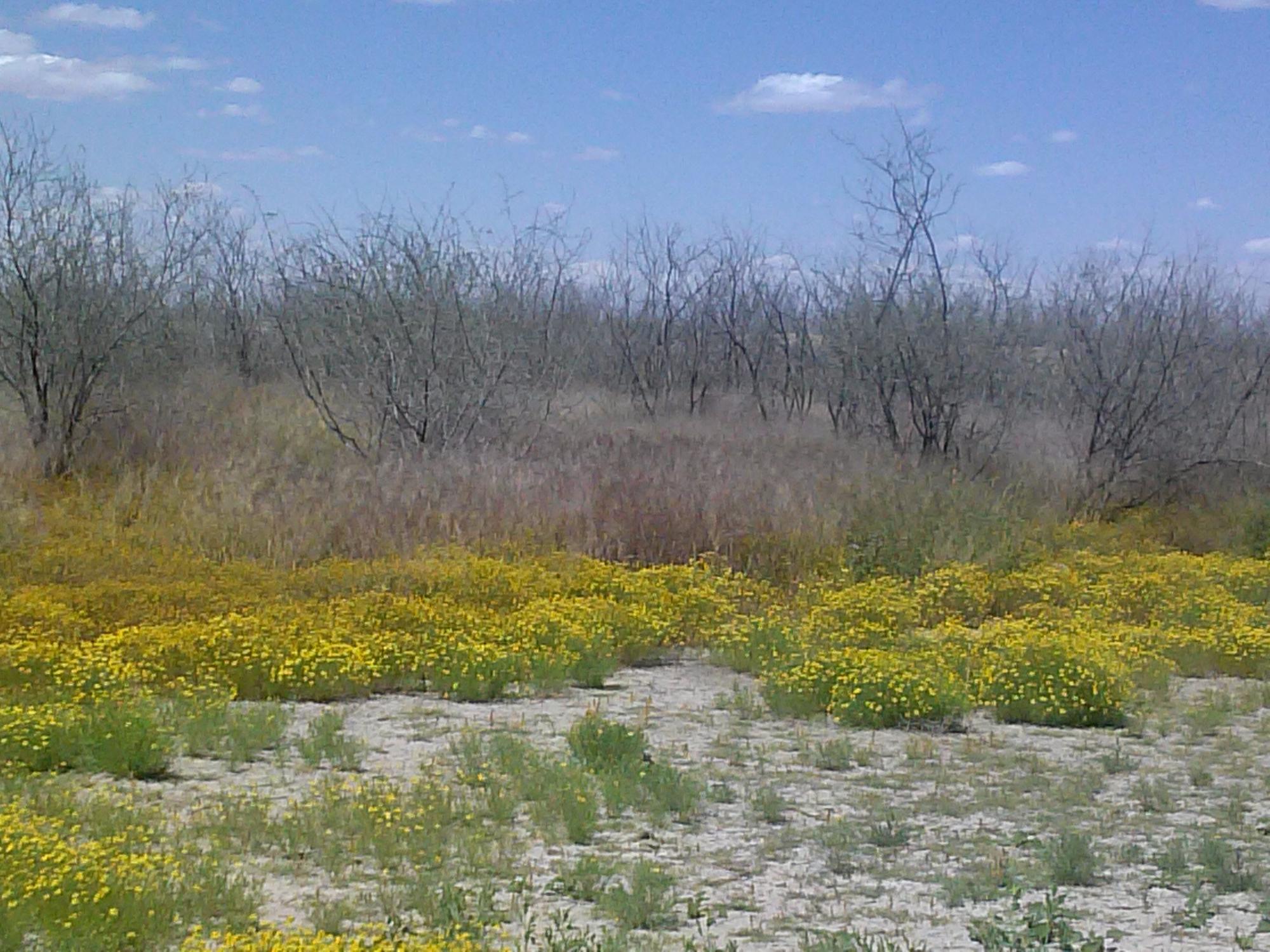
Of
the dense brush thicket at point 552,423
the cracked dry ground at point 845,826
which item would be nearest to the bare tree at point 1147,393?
the dense brush thicket at point 552,423

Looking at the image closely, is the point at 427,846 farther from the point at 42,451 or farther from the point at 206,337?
the point at 206,337

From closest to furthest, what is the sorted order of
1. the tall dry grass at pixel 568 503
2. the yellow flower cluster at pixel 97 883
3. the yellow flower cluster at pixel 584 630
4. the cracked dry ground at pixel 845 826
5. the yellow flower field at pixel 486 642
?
the yellow flower cluster at pixel 97 883 → the cracked dry ground at pixel 845 826 → the yellow flower field at pixel 486 642 → the yellow flower cluster at pixel 584 630 → the tall dry grass at pixel 568 503

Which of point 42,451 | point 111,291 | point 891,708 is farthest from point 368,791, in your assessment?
point 111,291

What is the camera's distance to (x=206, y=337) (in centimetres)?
2805

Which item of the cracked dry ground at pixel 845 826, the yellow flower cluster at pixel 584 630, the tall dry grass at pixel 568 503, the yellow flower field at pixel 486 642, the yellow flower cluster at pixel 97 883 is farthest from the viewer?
the tall dry grass at pixel 568 503

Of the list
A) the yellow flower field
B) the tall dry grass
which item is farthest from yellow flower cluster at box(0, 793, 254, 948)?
the tall dry grass

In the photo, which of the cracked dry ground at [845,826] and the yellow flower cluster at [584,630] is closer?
the cracked dry ground at [845,826]

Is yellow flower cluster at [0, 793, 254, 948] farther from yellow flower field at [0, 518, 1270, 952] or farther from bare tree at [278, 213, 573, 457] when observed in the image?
bare tree at [278, 213, 573, 457]

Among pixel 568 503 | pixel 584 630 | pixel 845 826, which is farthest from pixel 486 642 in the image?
pixel 568 503

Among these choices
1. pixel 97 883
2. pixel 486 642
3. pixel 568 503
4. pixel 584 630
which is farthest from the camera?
pixel 568 503

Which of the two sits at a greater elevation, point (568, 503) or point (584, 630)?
point (568, 503)

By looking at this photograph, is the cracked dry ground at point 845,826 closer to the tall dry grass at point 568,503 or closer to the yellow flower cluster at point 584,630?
the yellow flower cluster at point 584,630

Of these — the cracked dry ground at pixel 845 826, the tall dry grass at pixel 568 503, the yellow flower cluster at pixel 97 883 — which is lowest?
the cracked dry ground at pixel 845 826

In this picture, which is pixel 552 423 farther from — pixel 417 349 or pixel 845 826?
pixel 845 826
